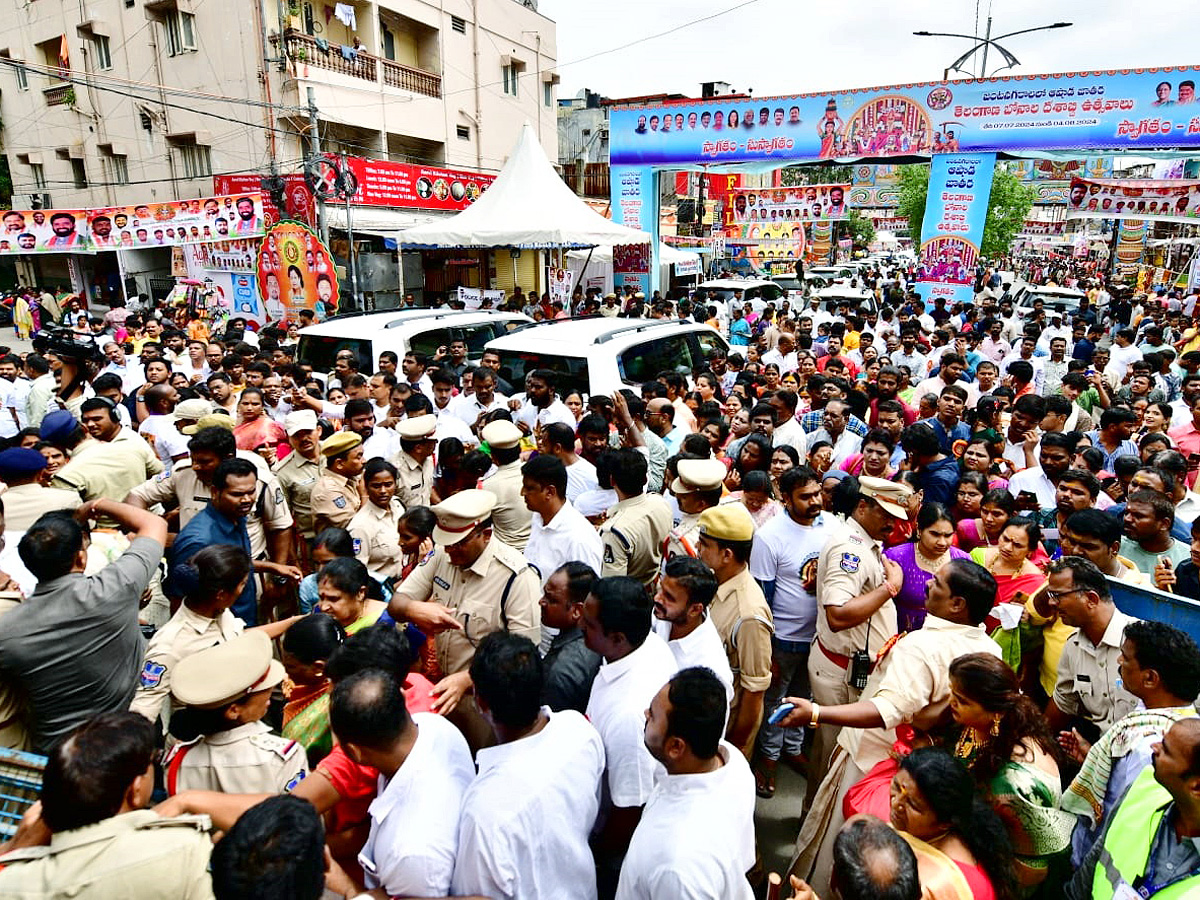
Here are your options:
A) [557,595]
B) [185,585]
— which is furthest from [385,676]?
[185,585]

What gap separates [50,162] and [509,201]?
21.8 meters

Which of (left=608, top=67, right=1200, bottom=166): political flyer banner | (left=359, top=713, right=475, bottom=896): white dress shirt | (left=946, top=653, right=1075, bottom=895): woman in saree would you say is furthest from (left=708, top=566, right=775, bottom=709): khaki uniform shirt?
(left=608, top=67, right=1200, bottom=166): political flyer banner

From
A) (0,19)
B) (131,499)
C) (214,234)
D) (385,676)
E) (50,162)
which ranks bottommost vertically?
(131,499)

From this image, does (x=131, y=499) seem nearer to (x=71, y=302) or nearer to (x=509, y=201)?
(x=509, y=201)

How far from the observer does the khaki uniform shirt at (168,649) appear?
8.75 ft

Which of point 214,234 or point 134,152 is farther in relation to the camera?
point 134,152

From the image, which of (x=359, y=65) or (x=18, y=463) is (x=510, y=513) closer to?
(x=18, y=463)

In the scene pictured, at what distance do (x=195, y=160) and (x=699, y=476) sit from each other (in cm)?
2288

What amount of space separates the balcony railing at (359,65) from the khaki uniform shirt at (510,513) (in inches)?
711

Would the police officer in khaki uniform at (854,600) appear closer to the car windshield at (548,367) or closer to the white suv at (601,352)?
the white suv at (601,352)

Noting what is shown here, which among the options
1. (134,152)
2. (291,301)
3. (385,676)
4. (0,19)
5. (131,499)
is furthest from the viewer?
(0,19)

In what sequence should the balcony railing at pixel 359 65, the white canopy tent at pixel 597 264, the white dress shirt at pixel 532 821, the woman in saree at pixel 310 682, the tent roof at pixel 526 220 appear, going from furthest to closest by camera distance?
1. the balcony railing at pixel 359 65
2. the white canopy tent at pixel 597 264
3. the tent roof at pixel 526 220
4. the woman in saree at pixel 310 682
5. the white dress shirt at pixel 532 821

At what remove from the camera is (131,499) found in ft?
13.9

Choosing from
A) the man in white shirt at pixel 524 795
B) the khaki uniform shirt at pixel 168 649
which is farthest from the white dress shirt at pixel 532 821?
the khaki uniform shirt at pixel 168 649
